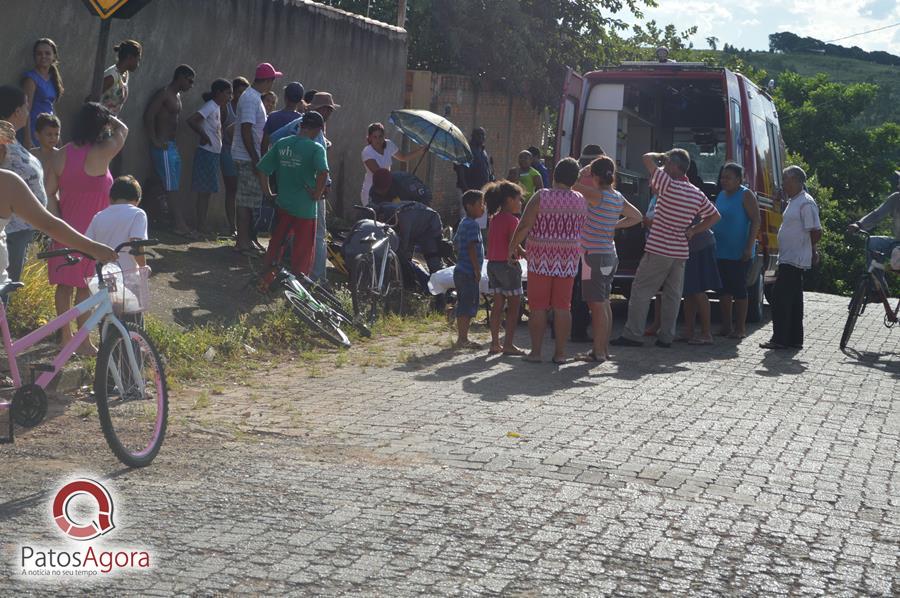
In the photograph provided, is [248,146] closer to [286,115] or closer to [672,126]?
[286,115]

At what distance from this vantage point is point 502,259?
1092 centimetres

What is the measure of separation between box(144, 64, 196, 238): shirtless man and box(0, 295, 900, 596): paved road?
4.37m

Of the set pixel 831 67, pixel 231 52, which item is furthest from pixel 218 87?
pixel 831 67

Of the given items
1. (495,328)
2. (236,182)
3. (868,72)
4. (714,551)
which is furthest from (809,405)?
(868,72)

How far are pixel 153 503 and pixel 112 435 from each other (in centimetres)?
68

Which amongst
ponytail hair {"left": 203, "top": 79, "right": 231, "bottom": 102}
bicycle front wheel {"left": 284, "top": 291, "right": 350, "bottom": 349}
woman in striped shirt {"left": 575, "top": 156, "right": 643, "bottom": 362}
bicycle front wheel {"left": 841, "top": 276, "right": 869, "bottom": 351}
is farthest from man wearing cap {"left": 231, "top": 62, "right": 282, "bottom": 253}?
bicycle front wheel {"left": 841, "top": 276, "right": 869, "bottom": 351}

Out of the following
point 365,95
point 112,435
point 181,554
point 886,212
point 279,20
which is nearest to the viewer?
point 181,554

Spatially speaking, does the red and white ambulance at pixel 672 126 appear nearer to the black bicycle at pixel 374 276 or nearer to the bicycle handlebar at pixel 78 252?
the black bicycle at pixel 374 276

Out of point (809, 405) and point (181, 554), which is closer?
point (181, 554)

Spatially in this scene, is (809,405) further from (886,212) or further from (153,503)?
(153,503)

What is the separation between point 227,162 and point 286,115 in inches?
45.8

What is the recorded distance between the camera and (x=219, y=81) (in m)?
13.7

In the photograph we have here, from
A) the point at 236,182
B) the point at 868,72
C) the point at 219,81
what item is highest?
the point at 868,72

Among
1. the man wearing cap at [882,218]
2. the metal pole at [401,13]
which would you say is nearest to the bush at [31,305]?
the man wearing cap at [882,218]
